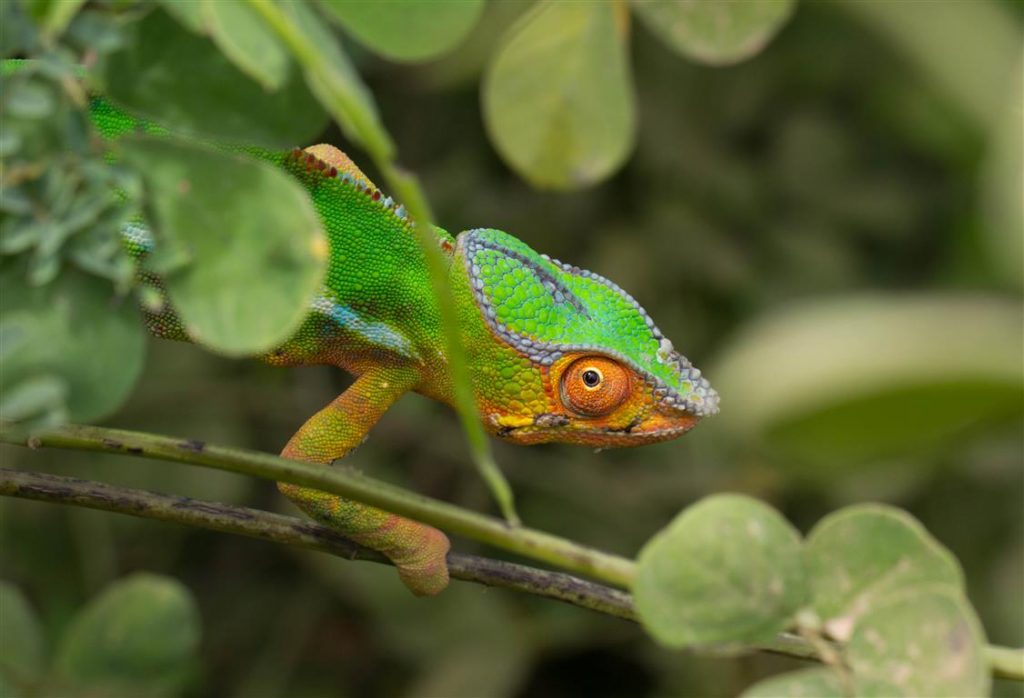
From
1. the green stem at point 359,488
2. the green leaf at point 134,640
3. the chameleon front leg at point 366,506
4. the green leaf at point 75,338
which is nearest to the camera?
the green leaf at point 75,338

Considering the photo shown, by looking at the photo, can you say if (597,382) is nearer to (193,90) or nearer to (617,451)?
(193,90)

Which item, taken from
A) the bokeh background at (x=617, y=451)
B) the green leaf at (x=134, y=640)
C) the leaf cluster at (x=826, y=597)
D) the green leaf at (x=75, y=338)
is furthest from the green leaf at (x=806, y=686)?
the bokeh background at (x=617, y=451)

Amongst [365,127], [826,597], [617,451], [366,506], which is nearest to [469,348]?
[366,506]

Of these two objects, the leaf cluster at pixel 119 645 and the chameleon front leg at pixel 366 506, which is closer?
the chameleon front leg at pixel 366 506

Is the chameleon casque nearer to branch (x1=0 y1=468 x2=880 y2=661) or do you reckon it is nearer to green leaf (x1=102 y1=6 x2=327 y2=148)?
branch (x1=0 y1=468 x2=880 y2=661)

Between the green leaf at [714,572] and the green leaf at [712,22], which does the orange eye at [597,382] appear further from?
the green leaf at [714,572]

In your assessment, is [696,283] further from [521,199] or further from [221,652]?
[221,652]

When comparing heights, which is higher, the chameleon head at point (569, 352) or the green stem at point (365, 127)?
the green stem at point (365, 127)
